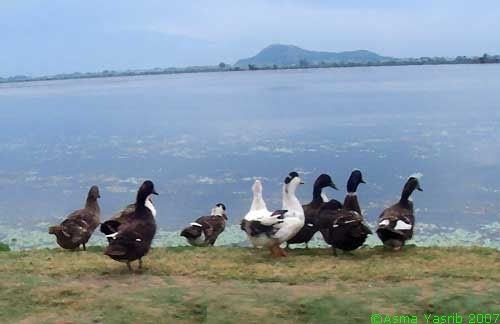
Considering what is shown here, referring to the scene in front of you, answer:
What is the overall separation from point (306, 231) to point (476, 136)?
26.7 meters

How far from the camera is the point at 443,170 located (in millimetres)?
28438

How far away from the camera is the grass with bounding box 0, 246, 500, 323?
26.5 feet

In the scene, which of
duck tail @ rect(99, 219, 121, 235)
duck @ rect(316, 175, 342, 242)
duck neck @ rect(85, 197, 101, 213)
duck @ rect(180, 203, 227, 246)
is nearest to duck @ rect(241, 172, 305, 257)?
duck @ rect(316, 175, 342, 242)

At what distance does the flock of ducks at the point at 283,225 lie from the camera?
10617mm

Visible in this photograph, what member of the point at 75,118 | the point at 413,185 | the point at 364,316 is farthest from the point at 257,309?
the point at 75,118

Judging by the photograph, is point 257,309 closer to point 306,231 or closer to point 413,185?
point 306,231

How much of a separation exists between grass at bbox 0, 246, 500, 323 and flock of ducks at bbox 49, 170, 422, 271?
326 millimetres

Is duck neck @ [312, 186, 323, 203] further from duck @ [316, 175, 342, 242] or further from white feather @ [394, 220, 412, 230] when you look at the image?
white feather @ [394, 220, 412, 230]

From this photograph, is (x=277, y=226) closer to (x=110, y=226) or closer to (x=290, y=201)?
(x=290, y=201)

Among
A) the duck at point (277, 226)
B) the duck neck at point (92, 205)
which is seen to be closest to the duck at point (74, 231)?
the duck neck at point (92, 205)

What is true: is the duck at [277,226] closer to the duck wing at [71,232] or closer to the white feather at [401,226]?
the white feather at [401,226]

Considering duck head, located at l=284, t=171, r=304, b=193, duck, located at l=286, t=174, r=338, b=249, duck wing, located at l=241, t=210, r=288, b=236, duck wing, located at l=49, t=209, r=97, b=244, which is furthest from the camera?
duck, located at l=286, t=174, r=338, b=249

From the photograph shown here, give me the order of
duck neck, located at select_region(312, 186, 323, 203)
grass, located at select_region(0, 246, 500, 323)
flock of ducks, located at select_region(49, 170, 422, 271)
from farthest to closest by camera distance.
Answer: duck neck, located at select_region(312, 186, 323, 203), flock of ducks, located at select_region(49, 170, 422, 271), grass, located at select_region(0, 246, 500, 323)

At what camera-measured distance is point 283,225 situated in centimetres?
1195
